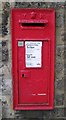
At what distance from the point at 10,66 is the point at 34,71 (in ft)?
1.19

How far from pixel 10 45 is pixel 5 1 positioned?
628 mm

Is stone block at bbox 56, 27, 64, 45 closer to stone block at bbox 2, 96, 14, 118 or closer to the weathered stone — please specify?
the weathered stone

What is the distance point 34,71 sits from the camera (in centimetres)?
428

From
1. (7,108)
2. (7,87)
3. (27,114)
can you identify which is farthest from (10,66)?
(27,114)

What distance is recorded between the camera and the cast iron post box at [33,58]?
4.15 metres

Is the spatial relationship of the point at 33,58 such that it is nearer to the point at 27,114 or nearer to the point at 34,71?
the point at 34,71

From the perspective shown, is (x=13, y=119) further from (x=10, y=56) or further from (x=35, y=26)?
(x=35, y=26)

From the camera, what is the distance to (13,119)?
178 inches

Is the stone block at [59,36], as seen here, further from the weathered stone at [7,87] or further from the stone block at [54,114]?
the stone block at [54,114]

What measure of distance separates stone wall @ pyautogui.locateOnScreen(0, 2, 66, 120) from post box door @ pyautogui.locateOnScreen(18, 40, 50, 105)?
0.56ft

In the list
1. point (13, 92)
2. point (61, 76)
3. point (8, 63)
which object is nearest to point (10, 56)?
point (8, 63)

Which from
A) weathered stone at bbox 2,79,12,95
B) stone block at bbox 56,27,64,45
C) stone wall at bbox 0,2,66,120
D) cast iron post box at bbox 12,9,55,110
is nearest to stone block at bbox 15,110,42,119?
stone wall at bbox 0,2,66,120

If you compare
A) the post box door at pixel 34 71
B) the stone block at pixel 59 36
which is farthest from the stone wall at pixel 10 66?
the post box door at pixel 34 71

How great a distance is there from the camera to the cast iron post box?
415 cm
